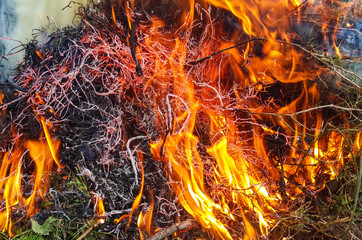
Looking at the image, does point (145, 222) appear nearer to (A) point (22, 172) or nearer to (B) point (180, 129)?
(B) point (180, 129)

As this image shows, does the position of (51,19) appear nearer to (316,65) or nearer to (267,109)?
(267,109)

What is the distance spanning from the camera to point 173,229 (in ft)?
8.89

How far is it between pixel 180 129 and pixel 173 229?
3.49 feet

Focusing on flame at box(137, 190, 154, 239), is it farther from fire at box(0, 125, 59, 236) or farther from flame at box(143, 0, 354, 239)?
fire at box(0, 125, 59, 236)

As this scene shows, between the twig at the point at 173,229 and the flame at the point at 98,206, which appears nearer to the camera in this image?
the twig at the point at 173,229

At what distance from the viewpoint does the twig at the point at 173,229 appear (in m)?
2.63

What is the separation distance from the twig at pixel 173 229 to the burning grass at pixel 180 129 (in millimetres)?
10

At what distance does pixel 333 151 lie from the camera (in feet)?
10.8

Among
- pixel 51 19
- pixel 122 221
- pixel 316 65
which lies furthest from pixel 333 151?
pixel 51 19

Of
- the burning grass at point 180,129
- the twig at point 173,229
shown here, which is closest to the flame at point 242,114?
the burning grass at point 180,129

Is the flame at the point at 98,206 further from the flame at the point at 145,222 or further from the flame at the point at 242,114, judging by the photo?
the flame at the point at 242,114

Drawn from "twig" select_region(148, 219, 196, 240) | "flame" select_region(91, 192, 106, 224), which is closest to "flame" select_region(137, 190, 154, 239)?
"twig" select_region(148, 219, 196, 240)

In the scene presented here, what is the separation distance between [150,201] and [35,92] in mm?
1759

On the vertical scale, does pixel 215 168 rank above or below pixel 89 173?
below
